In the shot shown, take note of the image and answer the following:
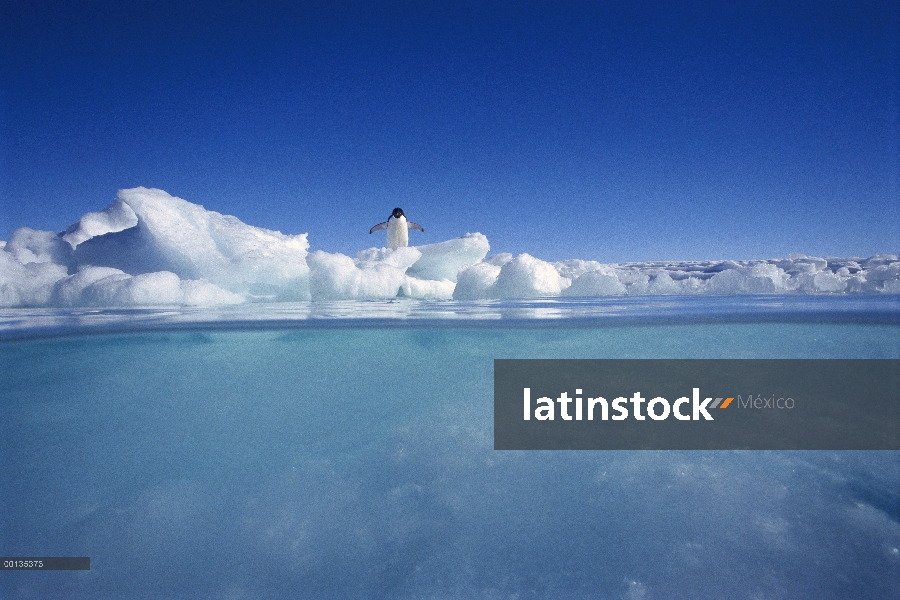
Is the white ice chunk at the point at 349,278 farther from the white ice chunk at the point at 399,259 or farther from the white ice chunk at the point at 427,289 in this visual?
the white ice chunk at the point at 427,289

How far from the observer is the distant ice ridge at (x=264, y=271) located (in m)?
9.90

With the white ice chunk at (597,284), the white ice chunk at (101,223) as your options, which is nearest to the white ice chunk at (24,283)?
the white ice chunk at (101,223)

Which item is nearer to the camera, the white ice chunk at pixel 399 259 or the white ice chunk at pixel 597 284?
the white ice chunk at pixel 399 259

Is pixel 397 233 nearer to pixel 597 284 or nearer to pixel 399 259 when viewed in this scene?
pixel 399 259

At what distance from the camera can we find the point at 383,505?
5938 millimetres

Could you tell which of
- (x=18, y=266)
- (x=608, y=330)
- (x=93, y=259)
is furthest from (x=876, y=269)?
(x=18, y=266)

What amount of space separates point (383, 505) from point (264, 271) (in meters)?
7.70

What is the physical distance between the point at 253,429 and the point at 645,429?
28.1 ft

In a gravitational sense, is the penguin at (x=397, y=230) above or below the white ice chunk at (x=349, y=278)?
above

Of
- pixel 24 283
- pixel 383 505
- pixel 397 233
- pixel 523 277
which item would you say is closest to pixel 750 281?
pixel 523 277

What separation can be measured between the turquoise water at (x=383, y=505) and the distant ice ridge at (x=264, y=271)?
943 millimetres

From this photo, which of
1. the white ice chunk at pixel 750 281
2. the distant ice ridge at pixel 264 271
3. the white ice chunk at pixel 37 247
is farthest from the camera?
the white ice chunk at pixel 750 281

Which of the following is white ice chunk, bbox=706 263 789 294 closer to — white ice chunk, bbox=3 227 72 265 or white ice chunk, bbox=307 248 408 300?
white ice chunk, bbox=307 248 408 300

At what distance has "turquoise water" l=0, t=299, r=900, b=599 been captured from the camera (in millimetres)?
4840
